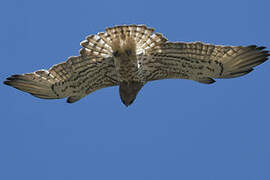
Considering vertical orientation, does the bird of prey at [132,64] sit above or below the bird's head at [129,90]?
above

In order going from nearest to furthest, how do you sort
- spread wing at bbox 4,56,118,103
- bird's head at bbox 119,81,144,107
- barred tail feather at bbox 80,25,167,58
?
barred tail feather at bbox 80,25,167,58, spread wing at bbox 4,56,118,103, bird's head at bbox 119,81,144,107

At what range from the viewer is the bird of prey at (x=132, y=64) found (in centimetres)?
1256

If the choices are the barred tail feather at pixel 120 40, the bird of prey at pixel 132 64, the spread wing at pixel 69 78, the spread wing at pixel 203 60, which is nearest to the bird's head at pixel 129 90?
the bird of prey at pixel 132 64

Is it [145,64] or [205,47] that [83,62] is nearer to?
[145,64]

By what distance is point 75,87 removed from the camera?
13.6 meters

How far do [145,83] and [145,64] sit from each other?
0.53m

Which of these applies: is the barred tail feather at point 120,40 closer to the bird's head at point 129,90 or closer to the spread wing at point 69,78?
the spread wing at point 69,78

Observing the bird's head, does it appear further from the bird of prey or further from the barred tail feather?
the barred tail feather

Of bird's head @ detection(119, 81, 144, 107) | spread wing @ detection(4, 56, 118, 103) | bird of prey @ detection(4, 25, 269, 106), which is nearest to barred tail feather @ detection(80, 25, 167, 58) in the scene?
bird of prey @ detection(4, 25, 269, 106)

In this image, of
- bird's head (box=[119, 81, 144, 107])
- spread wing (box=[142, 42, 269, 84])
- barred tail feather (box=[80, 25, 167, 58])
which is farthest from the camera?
bird's head (box=[119, 81, 144, 107])

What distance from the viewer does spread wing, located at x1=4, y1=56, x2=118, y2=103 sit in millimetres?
13125

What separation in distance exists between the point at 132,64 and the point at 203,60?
150 cm

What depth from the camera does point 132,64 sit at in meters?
13.0

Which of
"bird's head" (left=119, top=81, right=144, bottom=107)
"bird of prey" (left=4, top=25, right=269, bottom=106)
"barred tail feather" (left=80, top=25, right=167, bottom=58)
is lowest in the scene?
"bird's head" (left=119, top=81, right=144, bottom=107)
